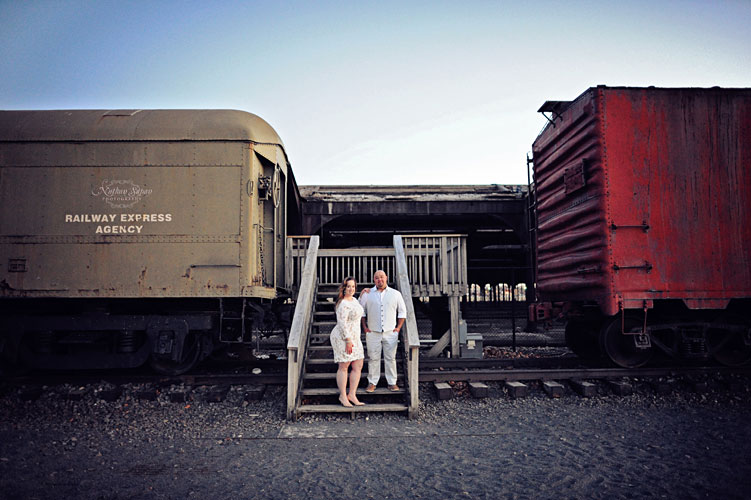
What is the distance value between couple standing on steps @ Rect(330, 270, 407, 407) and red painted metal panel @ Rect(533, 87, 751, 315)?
2.81 meters

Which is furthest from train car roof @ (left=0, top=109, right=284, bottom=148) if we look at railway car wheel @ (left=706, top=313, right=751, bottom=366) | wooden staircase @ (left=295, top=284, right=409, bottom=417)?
railway car wheel @ (left=706, top=313, right=751, bottom=366)

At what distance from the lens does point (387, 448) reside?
4.18m

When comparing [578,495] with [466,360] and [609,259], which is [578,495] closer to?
[609,259]

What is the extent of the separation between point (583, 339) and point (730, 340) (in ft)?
6.51

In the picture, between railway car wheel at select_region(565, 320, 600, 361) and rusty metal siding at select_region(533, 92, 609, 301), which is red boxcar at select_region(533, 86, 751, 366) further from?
railway car wheel at select_region(565, 320, 600, 361)

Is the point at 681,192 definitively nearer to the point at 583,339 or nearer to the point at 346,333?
the point at 583,339

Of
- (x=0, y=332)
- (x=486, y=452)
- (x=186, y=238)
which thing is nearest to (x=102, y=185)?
(x=186, y=238)

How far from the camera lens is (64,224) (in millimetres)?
5992

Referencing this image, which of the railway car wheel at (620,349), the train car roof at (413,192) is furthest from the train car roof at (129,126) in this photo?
the railway car wheel at (620,349)

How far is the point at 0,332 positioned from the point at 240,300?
3.05 m

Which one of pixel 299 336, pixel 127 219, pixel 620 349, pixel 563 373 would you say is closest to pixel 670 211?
pixel 620 349

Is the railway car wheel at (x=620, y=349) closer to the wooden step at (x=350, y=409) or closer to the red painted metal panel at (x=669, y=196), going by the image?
the red painted metal panel at (x=669, y=196)

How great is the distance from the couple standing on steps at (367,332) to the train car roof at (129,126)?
2671mm

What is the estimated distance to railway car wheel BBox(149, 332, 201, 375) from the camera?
258 inches
